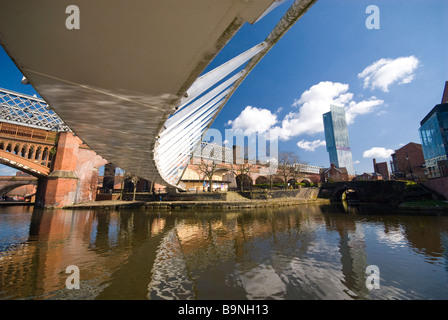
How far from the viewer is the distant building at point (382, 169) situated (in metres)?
54.0

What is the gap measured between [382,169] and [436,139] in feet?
124

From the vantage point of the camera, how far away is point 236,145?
152 feet

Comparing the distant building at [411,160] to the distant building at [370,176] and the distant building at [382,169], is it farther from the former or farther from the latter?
the distant building at [382,169]

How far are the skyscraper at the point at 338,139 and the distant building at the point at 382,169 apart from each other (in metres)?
108

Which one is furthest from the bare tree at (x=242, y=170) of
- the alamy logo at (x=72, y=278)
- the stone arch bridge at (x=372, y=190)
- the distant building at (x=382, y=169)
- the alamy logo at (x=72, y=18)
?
the distant building at (x=382, y=169)

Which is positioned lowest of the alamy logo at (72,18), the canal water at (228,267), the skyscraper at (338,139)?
the canal water at (228,267)

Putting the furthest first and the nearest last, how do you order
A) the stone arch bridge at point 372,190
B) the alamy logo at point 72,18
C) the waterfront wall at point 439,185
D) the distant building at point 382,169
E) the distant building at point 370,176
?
the distant building at point 382,169 < the distant building at point 370,176 < the stone arch bridge at point 372,190 < the waterfront wall at point 439,185 < the alamy logo at point 72,18

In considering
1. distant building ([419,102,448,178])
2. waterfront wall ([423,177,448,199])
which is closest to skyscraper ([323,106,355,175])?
distant building ([419,102,448,178])

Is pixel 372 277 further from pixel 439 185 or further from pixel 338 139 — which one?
pixel 338 139

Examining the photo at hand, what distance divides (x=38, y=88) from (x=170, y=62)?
2028 mm

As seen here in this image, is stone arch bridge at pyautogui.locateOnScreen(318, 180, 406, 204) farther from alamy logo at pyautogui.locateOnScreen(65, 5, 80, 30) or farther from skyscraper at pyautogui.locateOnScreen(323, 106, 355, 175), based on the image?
skyscraper at pyautogui.locateOnScreen(323, 106, 355, 175)

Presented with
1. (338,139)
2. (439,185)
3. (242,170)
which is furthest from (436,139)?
(338,139)

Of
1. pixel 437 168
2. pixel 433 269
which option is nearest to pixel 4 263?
pixel 433 269

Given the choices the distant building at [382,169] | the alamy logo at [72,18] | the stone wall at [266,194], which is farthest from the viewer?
the distant building at [382,169]
